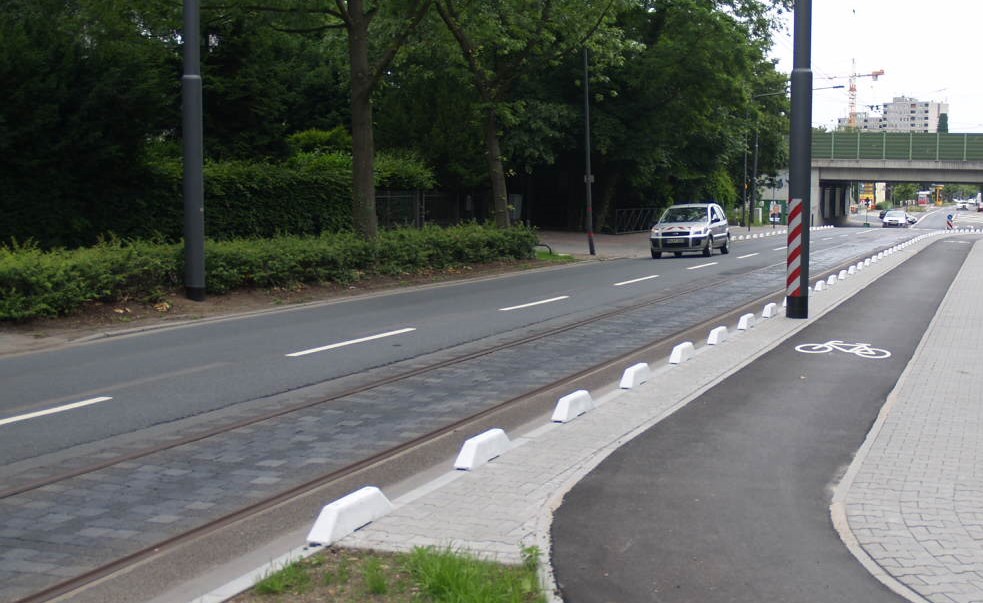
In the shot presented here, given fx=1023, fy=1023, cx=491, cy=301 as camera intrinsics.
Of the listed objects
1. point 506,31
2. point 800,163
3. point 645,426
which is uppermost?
point 506,31

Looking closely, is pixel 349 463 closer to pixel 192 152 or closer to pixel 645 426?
pixel 645 426

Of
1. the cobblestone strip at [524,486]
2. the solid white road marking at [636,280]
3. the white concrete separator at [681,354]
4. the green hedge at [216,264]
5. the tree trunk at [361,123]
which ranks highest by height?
the tree trunk at [361,123]

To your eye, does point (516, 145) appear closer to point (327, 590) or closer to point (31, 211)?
point (31, 211)

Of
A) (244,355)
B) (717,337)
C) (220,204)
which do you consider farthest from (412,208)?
(244,355)

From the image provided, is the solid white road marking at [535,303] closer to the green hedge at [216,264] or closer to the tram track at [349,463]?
the tram track at [349,463]

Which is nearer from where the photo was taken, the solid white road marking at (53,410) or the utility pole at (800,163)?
the solid white road marking at (53,410)

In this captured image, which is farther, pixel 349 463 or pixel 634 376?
pixel 634 376

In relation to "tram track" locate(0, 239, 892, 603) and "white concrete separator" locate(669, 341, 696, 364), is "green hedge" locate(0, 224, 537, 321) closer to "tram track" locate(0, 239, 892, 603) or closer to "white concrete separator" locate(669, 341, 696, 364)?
"tram track" locate(0, 239, 892, 603)

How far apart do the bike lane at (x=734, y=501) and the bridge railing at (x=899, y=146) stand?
69818 mm

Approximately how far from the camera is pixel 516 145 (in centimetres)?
4172

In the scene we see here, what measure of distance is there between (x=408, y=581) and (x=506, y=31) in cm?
2635

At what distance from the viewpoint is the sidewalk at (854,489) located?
16.9 feet

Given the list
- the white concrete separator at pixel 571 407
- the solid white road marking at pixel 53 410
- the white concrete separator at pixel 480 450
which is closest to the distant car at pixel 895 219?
the white concrete separator at pixel 571 407

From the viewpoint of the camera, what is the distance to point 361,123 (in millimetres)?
22844
